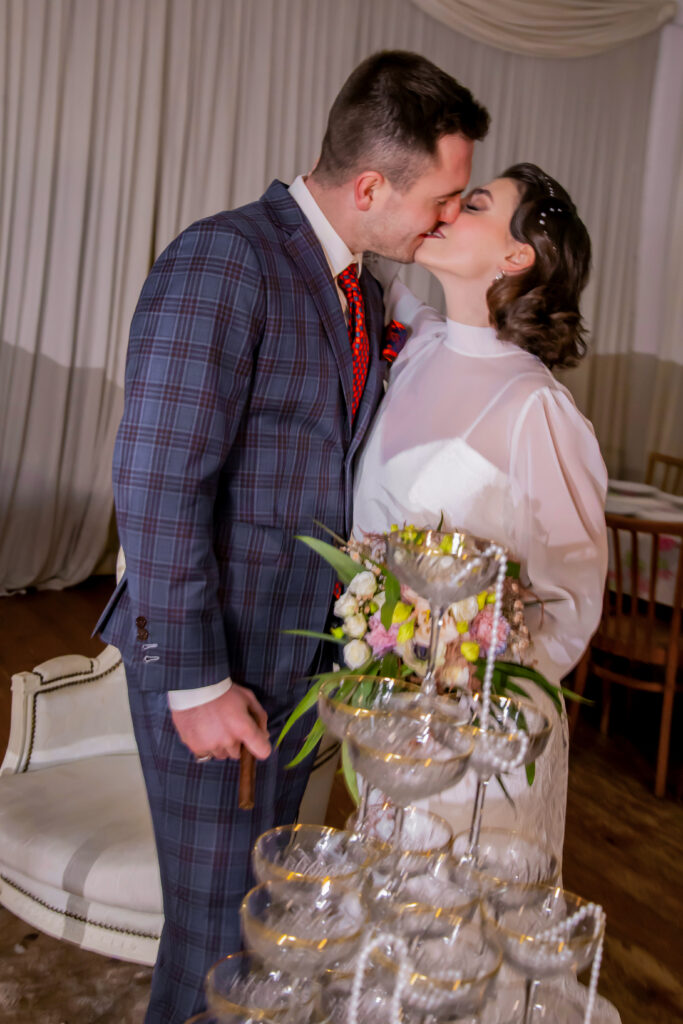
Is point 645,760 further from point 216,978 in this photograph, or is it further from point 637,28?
point 637,28

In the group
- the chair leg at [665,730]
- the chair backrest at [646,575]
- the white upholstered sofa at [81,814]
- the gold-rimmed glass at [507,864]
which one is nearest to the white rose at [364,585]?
the gold-rimmed glass at [507,864]

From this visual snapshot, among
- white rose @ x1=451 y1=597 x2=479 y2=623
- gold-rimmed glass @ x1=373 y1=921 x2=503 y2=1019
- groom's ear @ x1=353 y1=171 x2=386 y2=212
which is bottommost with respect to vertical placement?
gold-rimmed glass @ x1=373 y1=921 x2=503 y2=1019

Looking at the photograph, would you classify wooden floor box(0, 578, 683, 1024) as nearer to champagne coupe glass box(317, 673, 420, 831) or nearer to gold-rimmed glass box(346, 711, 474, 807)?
champagne coupe glass box(317, 673, 420, 831)

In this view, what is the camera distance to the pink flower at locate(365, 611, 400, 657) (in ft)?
4.31

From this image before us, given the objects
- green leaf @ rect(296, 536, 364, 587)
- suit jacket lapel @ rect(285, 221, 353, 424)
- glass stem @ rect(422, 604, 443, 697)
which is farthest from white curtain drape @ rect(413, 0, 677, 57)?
glass stem @ rect(422, 604, 443, 697)

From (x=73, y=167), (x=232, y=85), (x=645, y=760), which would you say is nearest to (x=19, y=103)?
(x=73, y=167)

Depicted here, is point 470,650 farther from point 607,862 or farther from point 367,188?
point 607,862

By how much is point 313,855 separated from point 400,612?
1.23ft

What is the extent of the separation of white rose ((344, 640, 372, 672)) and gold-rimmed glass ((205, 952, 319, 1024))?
18.4 inches

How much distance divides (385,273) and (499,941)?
4.85 feet

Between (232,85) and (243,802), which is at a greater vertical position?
(232,85)

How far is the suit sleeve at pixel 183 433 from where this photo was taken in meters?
1.43

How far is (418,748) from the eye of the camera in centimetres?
103

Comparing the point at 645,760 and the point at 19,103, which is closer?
the point at 645,760
